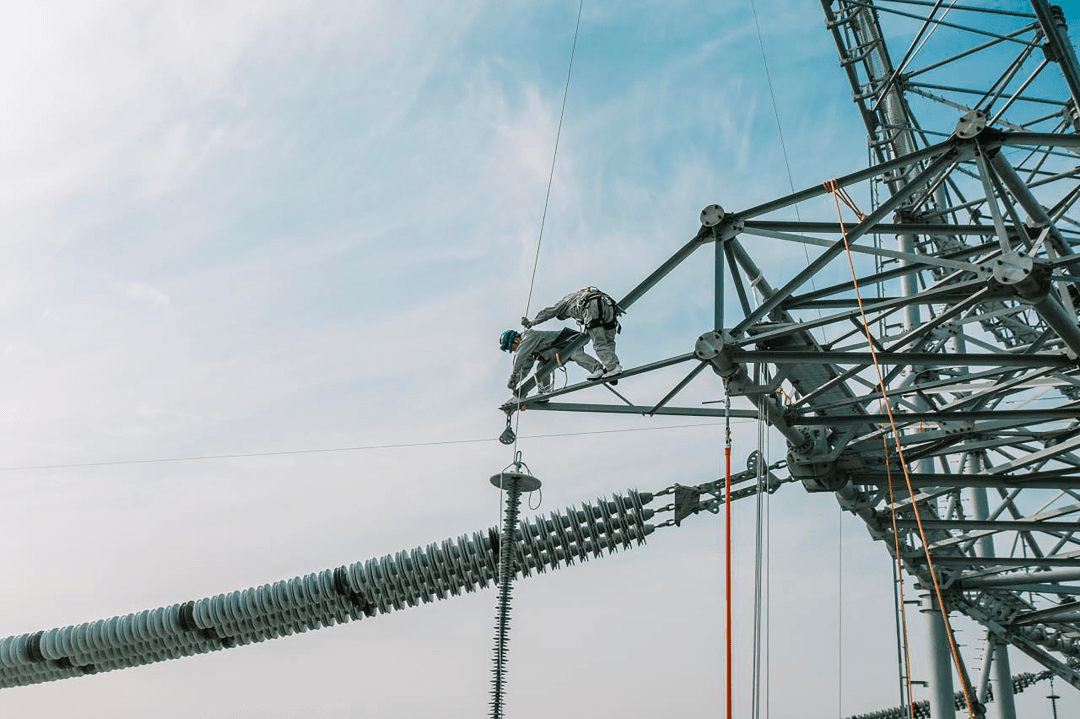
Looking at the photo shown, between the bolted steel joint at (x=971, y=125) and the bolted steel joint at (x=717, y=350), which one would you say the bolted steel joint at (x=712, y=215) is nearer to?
the bolted steel joint at (x=717, y=350)

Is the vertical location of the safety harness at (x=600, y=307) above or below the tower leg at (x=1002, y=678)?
above

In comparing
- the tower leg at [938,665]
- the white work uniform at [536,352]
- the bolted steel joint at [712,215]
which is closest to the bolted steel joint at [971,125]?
the bolted steel joint at [712,215]

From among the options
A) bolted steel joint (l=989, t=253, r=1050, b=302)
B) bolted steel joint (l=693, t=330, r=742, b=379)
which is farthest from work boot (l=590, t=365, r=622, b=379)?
bolted steel joint (l=989, t=253, r=1050, b=302)

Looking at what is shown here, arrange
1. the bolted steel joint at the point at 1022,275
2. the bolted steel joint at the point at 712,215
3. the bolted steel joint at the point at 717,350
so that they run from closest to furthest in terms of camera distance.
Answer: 1. the bolted steel joint at the point at 1022,275
2. the bolted steel joint at the point at 717,350
3. the bolted steel joint at the point at 712,215

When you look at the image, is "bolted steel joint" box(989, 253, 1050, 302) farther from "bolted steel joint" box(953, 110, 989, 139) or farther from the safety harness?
the safety harness

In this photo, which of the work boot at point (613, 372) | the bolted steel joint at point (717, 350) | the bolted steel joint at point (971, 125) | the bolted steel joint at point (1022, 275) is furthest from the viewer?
the work boot at point (613, 372)

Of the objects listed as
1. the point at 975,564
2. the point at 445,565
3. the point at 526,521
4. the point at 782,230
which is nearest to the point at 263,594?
the point at 445,565

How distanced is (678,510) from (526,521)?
2077 mm

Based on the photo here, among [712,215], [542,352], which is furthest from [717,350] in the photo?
[542,352]

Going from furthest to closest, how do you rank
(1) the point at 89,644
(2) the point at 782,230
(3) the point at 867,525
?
(1) the point at 89,644, (3) the point at 867,525, (2) the point at 782,230

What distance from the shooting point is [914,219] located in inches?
610

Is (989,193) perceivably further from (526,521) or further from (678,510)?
(526,521)

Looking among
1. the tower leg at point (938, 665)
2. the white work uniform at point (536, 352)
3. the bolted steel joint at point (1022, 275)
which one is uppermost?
the white work uniform at point (536, 352)

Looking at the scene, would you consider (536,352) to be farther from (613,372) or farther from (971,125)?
(971,125)
